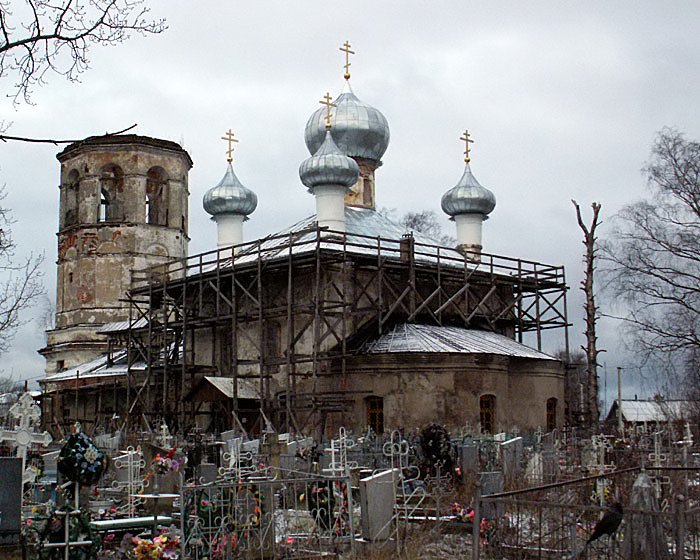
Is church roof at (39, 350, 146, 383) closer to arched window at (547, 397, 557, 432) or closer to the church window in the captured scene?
the church window

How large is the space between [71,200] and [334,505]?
108 ft

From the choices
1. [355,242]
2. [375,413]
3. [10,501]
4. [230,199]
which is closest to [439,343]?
[375,413]

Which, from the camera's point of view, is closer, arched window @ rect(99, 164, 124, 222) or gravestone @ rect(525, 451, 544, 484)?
gravestone @ rect(525, 451, 544, 484)

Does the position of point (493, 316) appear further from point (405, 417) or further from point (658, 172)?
point (658, 172)

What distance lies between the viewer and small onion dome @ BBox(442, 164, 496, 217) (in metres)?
34.0

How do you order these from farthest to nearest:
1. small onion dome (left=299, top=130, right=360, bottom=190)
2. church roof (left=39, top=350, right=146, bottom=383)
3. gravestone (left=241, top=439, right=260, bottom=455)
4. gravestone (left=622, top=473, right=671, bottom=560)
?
church roof (left=39, top=350, right=146, bottom=383) < small onion dome (left=299, top=130, right=360, bottom=190) < gravestone (left=241, top=439, right=260, bottom=455) < gravestone (left=622, top=473, right=671, bottom=560)

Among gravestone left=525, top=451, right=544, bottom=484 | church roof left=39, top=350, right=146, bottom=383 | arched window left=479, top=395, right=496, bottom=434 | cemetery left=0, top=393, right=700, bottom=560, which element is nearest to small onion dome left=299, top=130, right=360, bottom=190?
arched window left=479, top=395, right=496, bottom=434

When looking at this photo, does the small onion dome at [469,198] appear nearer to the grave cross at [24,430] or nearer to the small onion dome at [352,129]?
the small onion dome at [352,129]

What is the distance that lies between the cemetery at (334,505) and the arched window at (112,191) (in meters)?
24.5

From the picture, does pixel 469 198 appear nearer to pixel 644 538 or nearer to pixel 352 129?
pixel 352 129

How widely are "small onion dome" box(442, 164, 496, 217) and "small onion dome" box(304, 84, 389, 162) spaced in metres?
2.84

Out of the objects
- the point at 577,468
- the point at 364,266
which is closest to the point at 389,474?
the point at 577,468

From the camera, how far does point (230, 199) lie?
111 feet

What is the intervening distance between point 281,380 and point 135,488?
1204 centimetres
